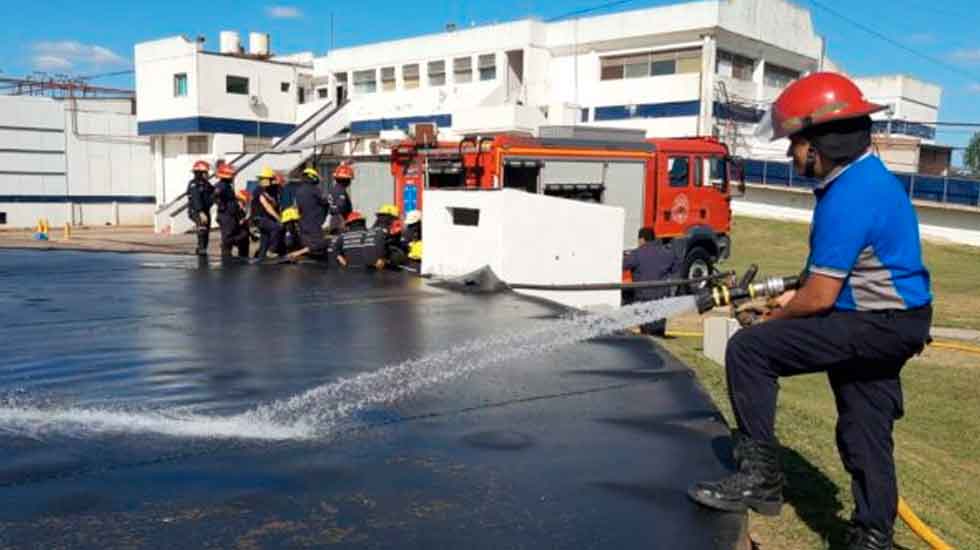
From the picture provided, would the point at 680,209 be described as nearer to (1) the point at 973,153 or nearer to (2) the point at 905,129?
(2) the point at 905,129

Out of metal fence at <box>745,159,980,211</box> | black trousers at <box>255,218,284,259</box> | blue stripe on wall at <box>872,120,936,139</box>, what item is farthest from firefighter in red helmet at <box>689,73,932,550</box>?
blue stripe on wall at <box>872,120,936,139</box>

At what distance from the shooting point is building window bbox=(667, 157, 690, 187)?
1453 centimetres

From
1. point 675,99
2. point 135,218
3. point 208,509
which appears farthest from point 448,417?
point 135,218

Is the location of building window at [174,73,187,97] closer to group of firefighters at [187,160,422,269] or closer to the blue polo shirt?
group of firefighters at [187,160,422,269]

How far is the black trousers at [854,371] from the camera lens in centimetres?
296

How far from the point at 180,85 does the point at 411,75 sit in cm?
1127

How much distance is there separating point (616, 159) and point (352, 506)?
11.6m

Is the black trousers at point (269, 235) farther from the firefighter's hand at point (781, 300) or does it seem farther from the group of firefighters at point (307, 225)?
the firefighter's hand at point (781, 300)

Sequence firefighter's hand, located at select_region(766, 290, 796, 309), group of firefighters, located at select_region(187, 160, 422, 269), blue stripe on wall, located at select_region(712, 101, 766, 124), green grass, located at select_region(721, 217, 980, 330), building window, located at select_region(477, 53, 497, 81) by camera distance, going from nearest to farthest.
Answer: firefighter's hand, located at select_region(766, 290, 796, 309) < group of firefighters, located at select_region(187, 160, 422, 269) < green grass, located at select_region(721, 217, 980, 330) < blue stripe on wall, located at select_region(712, 101, 766, 124) < building window, located at select_region(477, 53, 497, 81)

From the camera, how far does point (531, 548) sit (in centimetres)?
255

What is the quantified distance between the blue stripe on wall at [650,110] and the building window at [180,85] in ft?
65.6

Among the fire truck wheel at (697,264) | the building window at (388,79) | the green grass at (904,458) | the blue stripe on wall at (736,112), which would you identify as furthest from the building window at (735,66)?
the green grass at (904,458)

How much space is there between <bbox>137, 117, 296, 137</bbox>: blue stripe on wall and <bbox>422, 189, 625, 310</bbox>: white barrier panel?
32.3m

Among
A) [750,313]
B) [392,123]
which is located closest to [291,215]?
[750,313]
